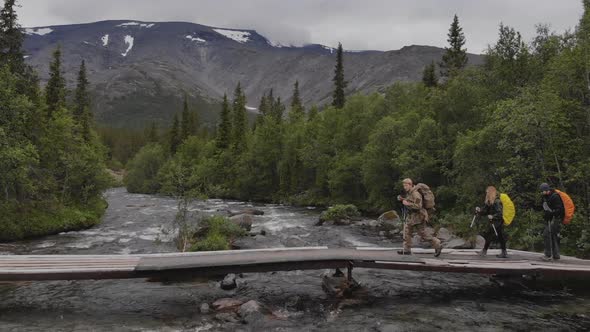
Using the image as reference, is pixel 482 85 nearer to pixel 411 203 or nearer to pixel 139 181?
pixel 411 203

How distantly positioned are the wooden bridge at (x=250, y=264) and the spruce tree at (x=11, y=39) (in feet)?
87.5

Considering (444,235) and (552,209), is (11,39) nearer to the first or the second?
(444,235)

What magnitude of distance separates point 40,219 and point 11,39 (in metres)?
15.9

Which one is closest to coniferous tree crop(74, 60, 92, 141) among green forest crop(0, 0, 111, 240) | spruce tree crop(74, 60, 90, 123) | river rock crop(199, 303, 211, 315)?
spruce tree crop(74, 60, 90, 123)

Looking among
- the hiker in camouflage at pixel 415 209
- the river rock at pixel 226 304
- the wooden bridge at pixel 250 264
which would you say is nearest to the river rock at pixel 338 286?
the wooden bridge at pixel 250 264

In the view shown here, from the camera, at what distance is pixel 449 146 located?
39.4m

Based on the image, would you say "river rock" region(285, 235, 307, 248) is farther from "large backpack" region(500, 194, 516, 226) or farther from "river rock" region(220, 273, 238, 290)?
"large backpack" region(500, 194, 516, 226)

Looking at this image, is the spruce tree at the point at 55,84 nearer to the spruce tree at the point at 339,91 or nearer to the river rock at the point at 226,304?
the river rock at the point at 226,304

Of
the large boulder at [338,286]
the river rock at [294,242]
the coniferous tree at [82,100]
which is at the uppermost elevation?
the coniferous tree at [82,100]

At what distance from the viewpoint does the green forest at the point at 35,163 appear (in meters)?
28.5

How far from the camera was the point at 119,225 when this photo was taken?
3469 cm

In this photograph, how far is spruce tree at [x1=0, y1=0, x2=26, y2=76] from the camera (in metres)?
35.2

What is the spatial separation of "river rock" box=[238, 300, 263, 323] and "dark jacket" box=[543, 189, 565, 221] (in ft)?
35.6

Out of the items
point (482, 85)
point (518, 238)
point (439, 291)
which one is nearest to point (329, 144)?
point (482, 85)
